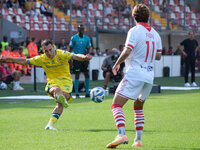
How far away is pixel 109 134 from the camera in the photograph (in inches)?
336

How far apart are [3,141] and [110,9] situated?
25.8m

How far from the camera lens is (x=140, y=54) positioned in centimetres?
715

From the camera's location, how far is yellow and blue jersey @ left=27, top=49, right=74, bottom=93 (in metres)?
9.54

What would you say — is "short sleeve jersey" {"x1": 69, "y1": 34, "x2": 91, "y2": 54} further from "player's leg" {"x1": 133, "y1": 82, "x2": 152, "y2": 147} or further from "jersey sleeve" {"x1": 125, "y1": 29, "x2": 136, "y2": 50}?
"jersey sleeve" {"x1": 125, "y1": 29, "x2": 136, "y2": 50}

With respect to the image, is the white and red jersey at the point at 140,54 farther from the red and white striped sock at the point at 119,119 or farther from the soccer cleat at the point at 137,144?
the soccer cleat at the point at 137,144

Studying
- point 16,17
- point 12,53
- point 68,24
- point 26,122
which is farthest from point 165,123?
point 16,17

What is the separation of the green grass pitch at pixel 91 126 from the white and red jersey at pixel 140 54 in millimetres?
992

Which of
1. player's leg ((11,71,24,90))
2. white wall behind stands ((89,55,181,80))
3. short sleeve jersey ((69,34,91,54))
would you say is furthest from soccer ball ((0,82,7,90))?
white wall behind stands ((89,55,181,80))

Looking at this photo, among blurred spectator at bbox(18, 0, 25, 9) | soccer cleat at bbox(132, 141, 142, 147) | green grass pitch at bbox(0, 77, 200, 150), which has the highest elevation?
blurred spectator at bbox(18, 0, 25, 9)

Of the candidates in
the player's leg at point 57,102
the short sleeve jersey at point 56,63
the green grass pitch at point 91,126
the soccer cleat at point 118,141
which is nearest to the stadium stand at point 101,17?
the green grass pitch at point 91,126

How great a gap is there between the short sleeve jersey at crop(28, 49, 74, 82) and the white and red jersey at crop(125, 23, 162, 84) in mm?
2378

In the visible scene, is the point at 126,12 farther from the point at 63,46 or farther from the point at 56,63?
the point at 56,63

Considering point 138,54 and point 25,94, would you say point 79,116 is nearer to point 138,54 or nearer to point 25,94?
point 138,54

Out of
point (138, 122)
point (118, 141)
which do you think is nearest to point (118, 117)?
point (118, 141)
